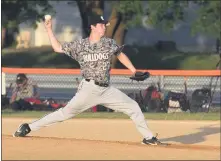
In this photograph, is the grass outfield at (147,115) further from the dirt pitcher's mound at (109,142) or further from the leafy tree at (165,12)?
the leafy tree at (165,12)

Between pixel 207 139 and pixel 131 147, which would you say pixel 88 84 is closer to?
pixel 131 147

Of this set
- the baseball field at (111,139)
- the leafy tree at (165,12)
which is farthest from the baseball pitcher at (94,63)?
the leafy tree at (165,12)

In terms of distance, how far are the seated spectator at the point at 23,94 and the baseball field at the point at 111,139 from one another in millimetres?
1151

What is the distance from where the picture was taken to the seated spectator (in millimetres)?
19391

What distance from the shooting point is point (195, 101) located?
19.3 m

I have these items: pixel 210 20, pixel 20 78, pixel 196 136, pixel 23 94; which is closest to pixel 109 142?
pixel 196 136

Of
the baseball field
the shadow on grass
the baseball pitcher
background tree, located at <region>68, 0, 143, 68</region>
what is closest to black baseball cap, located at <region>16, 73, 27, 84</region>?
the baseball field

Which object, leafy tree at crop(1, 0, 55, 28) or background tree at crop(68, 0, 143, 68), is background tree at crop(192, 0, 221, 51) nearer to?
background tree at crop(68, 0, 143, 68)

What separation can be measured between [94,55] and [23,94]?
29.8 ft

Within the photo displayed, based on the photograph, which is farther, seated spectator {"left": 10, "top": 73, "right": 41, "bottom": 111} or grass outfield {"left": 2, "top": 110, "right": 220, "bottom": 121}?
seated spectator {"left": 10, "top": 73, "right": 41, "bottom": 111}

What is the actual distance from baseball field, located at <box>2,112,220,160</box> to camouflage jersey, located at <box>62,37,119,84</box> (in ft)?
3.44

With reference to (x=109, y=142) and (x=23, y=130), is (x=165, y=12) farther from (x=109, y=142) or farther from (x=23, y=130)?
(x=23, y=130)

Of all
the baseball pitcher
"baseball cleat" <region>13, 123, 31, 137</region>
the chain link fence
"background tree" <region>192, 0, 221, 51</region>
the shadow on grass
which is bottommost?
the shadow on grass

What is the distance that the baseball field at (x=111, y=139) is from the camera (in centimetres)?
1043
